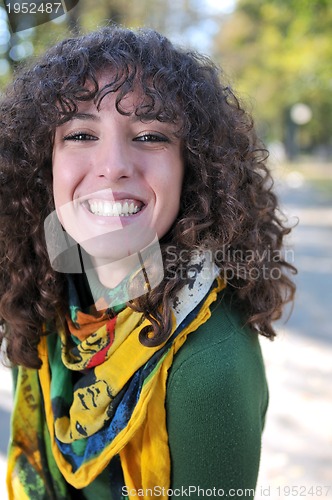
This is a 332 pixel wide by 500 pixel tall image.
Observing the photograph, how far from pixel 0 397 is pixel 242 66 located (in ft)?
101

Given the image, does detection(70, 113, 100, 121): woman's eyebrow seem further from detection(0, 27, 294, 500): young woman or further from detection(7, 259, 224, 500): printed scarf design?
detection(7, 259, 224, 500): printed scarf design

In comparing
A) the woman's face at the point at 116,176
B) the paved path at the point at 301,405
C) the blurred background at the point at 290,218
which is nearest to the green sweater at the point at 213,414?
the woman's face at the point at 116,176

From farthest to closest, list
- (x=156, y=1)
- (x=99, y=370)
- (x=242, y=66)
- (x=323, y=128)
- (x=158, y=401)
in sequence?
(x=323, y=128) → (x=242, y=66) → (x=156, y=1) → (x=99, y=370) → (x=158, y=401)

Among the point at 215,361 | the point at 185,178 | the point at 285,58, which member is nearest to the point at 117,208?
the point at 185,178

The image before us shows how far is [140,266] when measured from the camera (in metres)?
1.59

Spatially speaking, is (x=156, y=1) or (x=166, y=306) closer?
(x=166, y=306)

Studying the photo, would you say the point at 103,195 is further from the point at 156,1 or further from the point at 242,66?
the point at 242,66

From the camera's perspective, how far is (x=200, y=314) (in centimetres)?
147

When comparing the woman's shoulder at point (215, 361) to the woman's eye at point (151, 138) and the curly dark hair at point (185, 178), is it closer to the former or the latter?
the curly dark hair at point (185, 178)

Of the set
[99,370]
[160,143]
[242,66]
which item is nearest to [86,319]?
[99,370]

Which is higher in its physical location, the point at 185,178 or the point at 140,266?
the point at 185,178

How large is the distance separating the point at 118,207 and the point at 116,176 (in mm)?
97

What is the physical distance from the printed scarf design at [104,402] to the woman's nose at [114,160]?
345mm

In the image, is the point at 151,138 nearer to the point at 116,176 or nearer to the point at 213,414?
the point at 116,176
